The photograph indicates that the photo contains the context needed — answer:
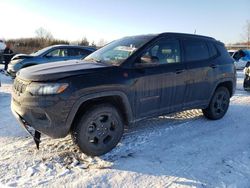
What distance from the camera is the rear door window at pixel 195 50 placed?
543cm

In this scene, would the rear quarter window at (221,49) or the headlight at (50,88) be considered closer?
the headlight at (50,88)

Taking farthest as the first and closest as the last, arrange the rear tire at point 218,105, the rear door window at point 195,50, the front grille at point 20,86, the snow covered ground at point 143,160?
the rear tire at point 218,105 < the rear door window at point 195,50 < the front grille at point 20,86 < the snow covered ground at point 143,160

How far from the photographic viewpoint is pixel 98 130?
420cm

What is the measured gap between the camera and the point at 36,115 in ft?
12.6

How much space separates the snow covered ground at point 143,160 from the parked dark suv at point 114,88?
361 mm

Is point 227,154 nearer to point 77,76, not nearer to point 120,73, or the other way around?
point 120,73

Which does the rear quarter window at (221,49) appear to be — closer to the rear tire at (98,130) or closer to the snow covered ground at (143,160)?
the snow covered ground at (143,160)

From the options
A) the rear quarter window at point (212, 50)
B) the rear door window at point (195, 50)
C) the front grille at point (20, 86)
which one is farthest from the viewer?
the rear quarter window at point (212, 50)

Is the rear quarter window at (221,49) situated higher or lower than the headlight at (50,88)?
higher

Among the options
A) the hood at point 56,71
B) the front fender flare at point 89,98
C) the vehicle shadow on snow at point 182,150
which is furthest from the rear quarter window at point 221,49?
the hood at point 56,71

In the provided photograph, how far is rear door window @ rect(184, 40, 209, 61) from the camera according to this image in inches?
214

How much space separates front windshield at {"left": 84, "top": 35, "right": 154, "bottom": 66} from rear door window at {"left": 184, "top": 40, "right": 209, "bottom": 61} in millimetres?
863

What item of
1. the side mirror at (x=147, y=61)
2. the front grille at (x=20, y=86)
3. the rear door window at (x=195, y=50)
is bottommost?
the front grille at (x=20, y=86)

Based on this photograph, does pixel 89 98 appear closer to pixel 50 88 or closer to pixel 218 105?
pixel 50 88
